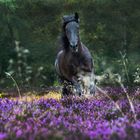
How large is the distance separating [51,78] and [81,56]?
80.0 ft

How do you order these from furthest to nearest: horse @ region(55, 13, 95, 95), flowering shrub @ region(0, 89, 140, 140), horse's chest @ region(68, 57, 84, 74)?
horse's chest @ region(68, 57, 84, 74)
horse @ region(55, 13, 95, 95)
flowering shrub @ region(0, 89, 140, 140)

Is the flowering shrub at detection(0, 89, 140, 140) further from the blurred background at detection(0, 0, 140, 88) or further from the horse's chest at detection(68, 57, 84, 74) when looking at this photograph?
the blurred background at detection(0, 0, 140, 88)

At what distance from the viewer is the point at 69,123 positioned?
625 centimetres

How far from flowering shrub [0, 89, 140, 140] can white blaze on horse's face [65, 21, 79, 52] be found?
277cm

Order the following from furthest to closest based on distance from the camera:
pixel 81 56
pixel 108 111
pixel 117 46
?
pixel 117 46 → pixel 81 56 → pixel 108 111

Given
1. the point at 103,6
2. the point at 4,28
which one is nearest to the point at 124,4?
the point at 103,6

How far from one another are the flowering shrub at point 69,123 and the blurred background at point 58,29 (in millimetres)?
24503

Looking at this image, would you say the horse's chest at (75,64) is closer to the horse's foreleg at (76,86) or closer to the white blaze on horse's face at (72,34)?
the horse's foreleg at (76,86)

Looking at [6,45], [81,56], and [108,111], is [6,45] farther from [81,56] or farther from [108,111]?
[108,111]

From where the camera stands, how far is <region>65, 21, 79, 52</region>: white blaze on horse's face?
42.3 feet

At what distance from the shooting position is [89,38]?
3609 centimetres

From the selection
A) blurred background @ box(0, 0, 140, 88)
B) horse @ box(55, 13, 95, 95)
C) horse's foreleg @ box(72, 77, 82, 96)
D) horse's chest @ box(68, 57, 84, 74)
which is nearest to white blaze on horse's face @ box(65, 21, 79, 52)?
horse @ box(55, 13, 95, 95)

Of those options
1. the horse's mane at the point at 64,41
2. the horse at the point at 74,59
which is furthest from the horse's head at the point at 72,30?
the horse's mane at the point at 64,41

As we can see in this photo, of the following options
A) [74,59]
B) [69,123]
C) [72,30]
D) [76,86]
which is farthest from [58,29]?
[69,123]
